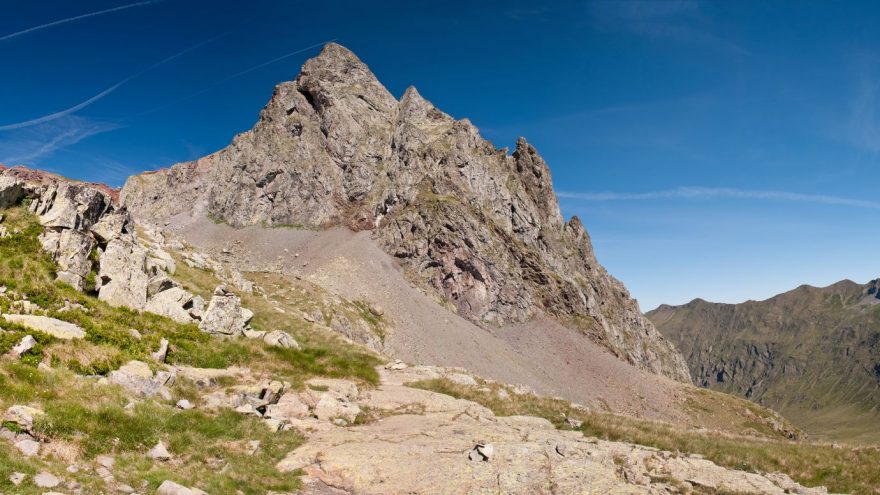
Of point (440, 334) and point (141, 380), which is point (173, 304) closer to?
point (141, 380)

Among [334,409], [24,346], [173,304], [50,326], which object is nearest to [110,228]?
[173,304]

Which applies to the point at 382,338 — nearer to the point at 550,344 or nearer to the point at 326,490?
the point at 550,344

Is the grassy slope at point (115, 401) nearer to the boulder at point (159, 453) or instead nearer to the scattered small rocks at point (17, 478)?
the scattered small rocks at point (17, 478)

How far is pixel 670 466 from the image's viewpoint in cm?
1798

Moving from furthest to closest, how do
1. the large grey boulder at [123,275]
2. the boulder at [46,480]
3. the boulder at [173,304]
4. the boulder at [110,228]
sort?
the boulder at [110,228] → the boulder at [173,304] → the large grey boulder at [123,275] → the boulder at [46,480]

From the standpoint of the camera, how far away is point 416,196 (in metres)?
146

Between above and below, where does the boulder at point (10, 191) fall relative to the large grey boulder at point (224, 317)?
above

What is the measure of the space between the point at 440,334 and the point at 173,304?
245 feet

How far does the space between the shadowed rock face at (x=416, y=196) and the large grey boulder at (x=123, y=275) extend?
96729 millimetres

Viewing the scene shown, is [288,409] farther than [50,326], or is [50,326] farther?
[288,409]

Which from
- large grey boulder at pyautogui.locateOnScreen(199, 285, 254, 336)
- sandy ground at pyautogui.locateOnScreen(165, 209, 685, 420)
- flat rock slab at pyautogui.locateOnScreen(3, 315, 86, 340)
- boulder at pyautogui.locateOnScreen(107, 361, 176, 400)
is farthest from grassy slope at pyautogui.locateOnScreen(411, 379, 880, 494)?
sandy ground at pyautogui.locateOnScreen(165, 209, 685, 420)

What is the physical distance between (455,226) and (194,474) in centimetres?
12152

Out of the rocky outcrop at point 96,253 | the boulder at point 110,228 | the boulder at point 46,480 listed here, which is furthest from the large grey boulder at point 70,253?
the boulder at point 46,480

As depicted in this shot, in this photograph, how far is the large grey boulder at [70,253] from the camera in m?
25.6
